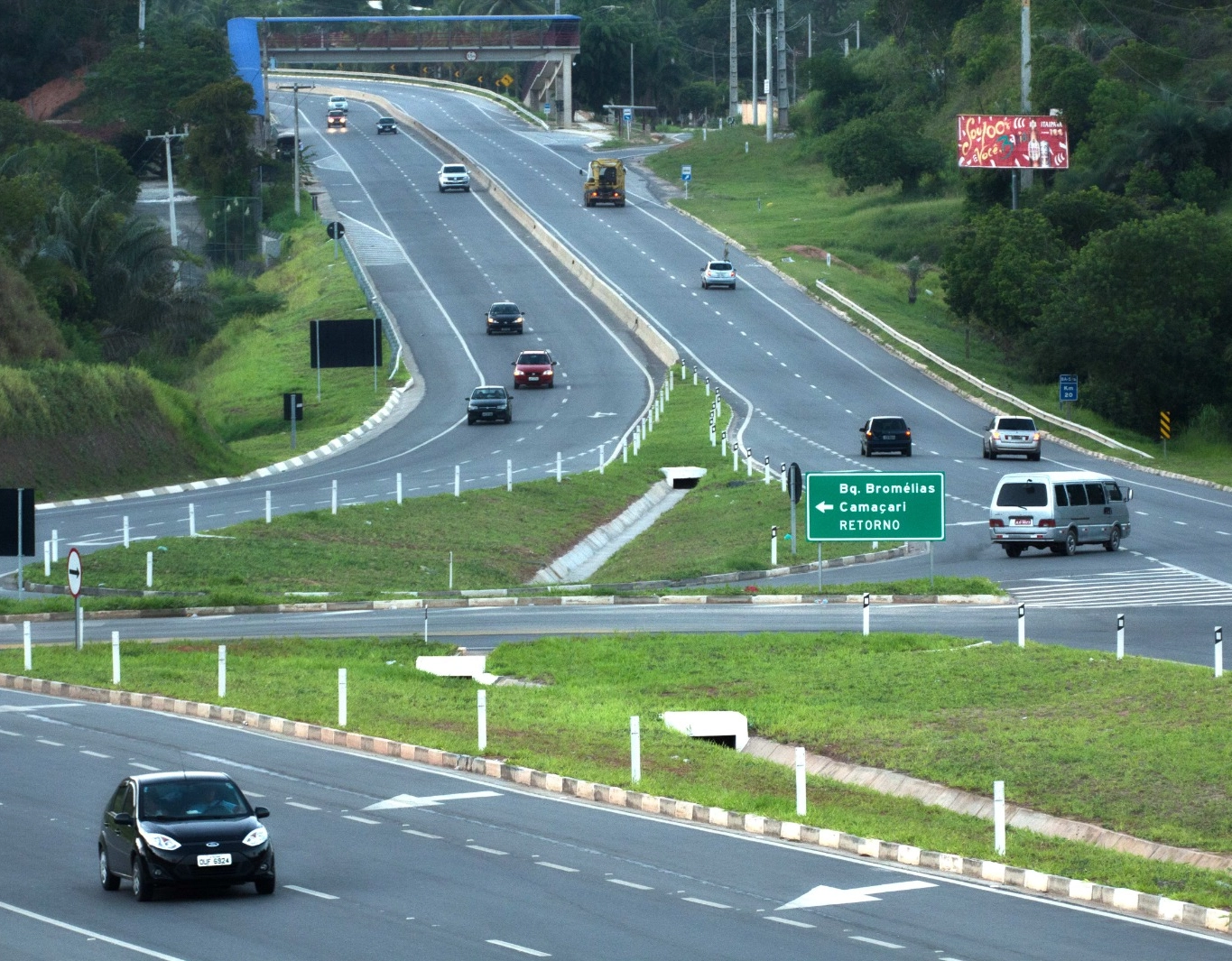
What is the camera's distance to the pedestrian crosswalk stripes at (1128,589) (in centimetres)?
3481

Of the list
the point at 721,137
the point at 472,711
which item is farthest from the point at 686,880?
the point at 721,137

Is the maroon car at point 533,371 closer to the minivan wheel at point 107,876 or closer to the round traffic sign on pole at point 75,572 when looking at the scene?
the round traffic sign on pole at point 75,572

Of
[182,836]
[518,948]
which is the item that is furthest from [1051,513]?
[518,948]

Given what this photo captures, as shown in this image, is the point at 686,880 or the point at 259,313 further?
the point at 259,313

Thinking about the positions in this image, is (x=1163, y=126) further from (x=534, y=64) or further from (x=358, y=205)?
(x=534, y=64)

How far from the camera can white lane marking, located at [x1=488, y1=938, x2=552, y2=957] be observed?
13969 millimetres

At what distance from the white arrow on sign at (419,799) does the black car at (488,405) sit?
50.1 meters

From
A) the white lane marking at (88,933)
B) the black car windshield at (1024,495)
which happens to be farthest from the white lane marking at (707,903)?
the black car windshield at (1024,495)

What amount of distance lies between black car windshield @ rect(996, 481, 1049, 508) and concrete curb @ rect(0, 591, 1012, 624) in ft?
22.1

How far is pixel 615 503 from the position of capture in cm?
5509

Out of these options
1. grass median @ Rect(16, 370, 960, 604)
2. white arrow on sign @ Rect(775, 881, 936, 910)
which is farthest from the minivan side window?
white arrow on sign @ Rect(775, 881, 936, 910)

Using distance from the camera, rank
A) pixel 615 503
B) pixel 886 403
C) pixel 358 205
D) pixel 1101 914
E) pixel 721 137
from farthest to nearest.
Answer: pixel 721 137, pixel 358 205, pixel 886 403, pixel 615 503, pixel 1101 914

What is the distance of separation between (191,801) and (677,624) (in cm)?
1851

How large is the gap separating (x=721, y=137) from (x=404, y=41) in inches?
1139
